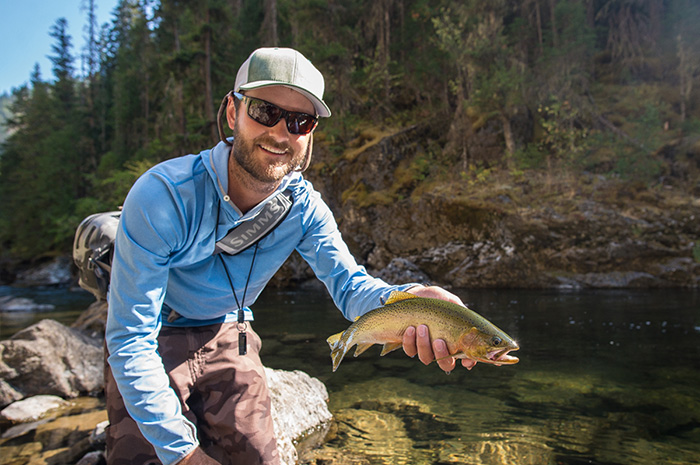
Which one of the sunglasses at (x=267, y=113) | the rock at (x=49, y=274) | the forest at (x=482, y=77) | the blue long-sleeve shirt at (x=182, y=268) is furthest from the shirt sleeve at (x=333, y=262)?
the rock at (x=49, y=274)

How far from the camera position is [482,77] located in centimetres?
2000

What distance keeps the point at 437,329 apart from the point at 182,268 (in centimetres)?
139

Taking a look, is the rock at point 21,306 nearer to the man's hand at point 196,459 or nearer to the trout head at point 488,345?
the man's hand at point 196,459

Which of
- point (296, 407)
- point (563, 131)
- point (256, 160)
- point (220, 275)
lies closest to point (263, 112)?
point (256, 160)

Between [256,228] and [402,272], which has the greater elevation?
[256,228]

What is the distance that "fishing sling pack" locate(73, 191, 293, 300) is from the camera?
2.54 m

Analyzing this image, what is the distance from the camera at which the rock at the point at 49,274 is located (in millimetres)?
31062

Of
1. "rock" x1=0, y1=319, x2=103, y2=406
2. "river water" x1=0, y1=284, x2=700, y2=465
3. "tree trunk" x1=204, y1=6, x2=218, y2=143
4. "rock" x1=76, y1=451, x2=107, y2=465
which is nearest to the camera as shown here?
"rock" x1=76, y1=451, x2=107, y2=465

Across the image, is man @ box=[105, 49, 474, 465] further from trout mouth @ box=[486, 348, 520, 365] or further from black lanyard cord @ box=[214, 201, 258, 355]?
trout mouth @ box=[486, 348, 520, 365]

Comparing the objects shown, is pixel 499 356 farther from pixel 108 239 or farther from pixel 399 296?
pixel 108 239

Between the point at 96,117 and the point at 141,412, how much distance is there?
163 ft

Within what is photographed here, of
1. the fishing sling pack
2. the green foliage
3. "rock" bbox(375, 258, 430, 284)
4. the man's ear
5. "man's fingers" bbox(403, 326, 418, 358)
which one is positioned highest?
the green foliage

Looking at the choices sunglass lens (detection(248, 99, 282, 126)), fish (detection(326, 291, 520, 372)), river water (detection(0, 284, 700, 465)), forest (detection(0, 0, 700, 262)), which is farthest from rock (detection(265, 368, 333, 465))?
forest (detection(0, 0, 700, 262))

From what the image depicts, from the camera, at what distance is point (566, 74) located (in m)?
21.0
